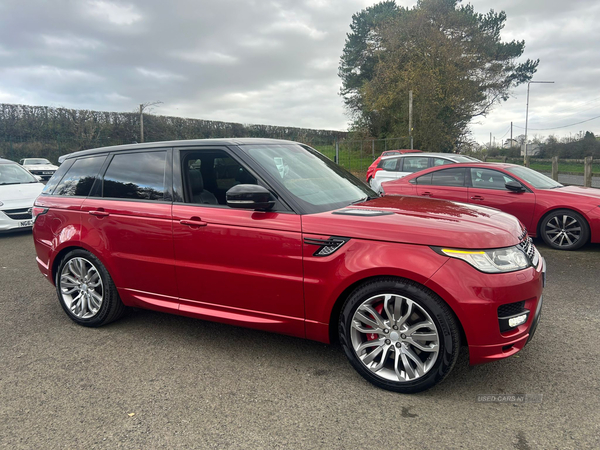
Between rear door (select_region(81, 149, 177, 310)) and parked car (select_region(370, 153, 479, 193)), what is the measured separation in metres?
8.03

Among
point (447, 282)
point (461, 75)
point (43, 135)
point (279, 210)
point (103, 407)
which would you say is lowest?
point (103, 407)

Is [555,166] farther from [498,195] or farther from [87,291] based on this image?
[87,291]

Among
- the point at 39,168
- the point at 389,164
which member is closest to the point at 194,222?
the point at 389,164

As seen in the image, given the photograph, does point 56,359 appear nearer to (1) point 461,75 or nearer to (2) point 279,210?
(2) point 279,210

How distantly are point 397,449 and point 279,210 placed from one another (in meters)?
1.68

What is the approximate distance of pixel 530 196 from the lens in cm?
718

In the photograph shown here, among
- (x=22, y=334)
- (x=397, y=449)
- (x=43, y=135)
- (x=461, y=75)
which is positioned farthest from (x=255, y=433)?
(x=461, y=75)

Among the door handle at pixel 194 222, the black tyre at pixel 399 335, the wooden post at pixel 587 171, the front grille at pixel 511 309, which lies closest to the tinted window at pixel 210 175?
the door handle at pixel 194 222

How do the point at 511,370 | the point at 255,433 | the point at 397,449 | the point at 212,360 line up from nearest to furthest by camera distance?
the point at 397,449
the point at 255,433
the point at 511,370
the point at 212,360

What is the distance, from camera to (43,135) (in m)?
24.3

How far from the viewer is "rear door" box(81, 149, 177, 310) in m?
3.61

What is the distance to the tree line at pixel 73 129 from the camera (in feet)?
76.6

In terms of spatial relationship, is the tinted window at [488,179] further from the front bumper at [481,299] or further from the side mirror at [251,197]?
the side mirror at [251,197]

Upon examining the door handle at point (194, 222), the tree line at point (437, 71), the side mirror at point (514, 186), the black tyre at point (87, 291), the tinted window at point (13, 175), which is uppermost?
the tree line at point (437, 71)
